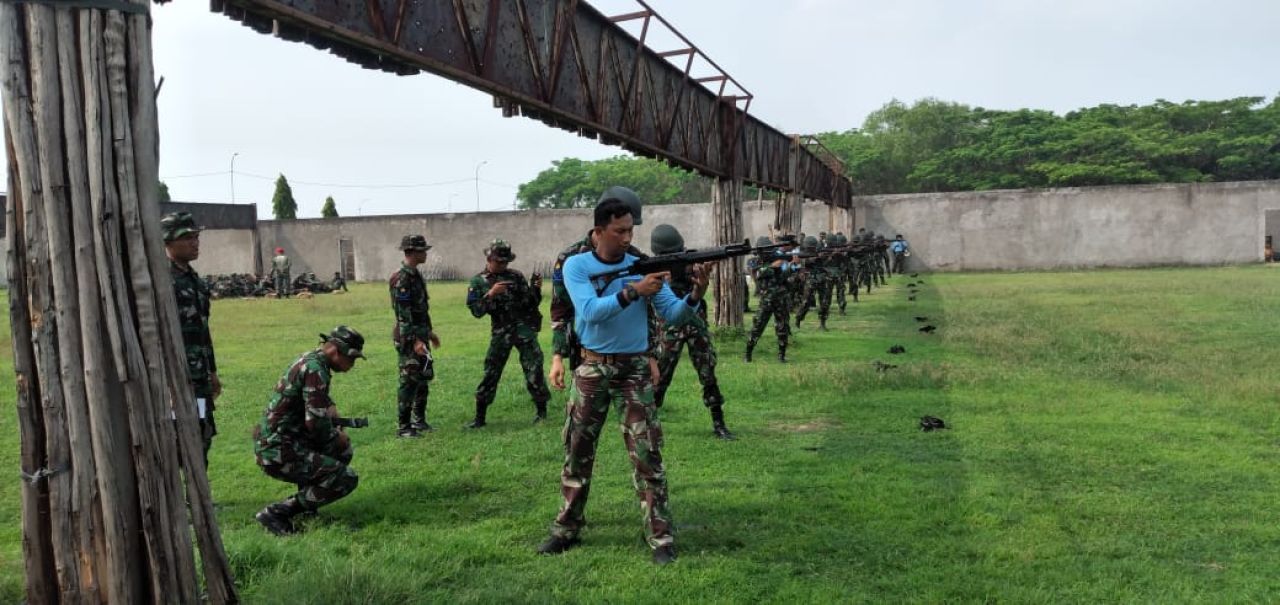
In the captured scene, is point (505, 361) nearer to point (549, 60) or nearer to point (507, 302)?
point (507, 302)

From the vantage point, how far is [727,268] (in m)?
15.0

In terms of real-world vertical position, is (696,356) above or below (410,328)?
below

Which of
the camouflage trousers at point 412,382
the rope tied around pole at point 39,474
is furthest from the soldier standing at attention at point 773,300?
the rope tied around pole at point 39,474

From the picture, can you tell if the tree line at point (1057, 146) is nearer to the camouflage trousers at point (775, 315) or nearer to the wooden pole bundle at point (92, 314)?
the camouflage trousers at point (775, 315)

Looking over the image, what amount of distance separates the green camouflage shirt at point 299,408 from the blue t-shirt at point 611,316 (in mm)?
1612

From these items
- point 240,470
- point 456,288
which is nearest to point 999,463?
point 240,470

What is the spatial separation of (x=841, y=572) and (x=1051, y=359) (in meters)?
7.84

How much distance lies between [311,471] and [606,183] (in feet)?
216

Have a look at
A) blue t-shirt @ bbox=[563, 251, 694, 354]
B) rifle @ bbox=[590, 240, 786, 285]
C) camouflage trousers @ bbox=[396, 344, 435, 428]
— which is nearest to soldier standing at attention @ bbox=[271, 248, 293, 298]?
camouflage trousers @ bbox=[396, 344, 435, 428]

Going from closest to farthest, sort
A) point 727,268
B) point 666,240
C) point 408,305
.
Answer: point 666,240
point 408,305
point 727,268

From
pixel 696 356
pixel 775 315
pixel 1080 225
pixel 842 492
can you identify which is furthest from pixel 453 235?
pixel 842 492

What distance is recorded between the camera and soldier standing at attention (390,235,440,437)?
7609 millimetres

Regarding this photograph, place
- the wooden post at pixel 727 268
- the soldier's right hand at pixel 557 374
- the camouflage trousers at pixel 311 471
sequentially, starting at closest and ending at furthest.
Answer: the soldier's right hand at pixel 557 374 → the camouflage trousers at pixel 311 471 → the wooden post at pixel 727 268

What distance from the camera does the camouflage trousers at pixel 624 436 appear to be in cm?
463
